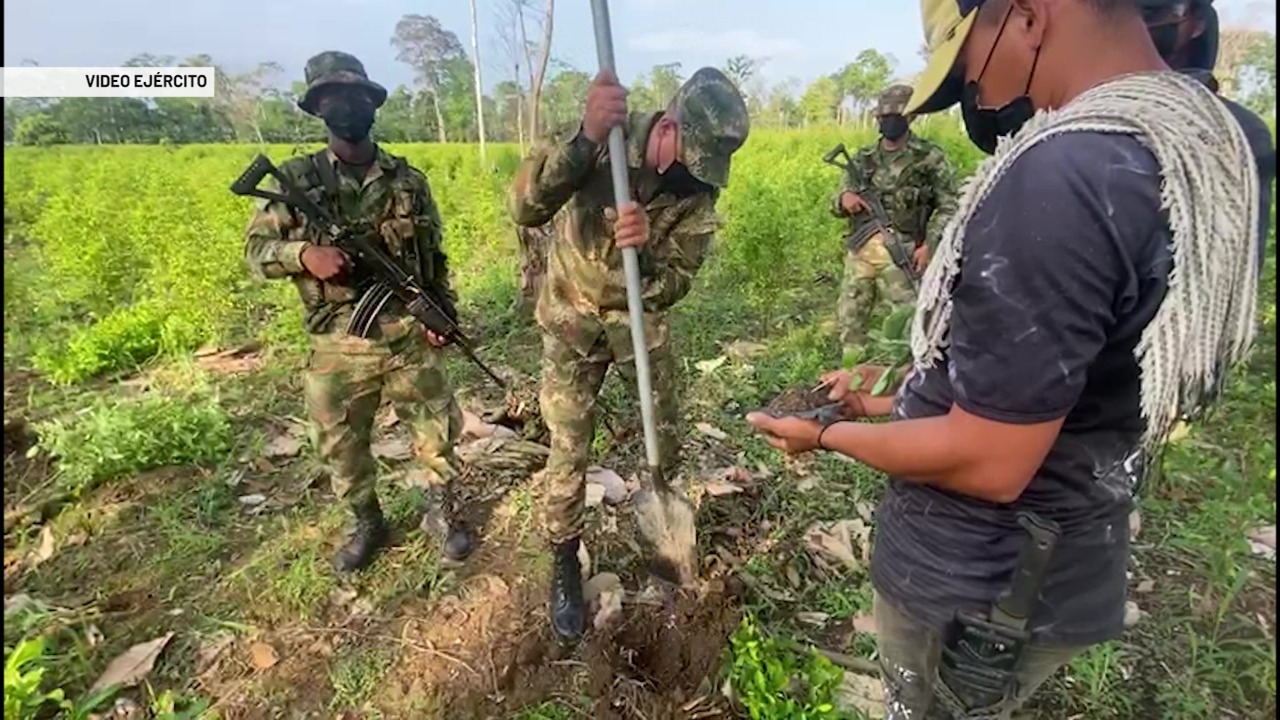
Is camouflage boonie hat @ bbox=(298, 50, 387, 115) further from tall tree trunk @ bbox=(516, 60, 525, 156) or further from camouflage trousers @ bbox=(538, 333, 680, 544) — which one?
tall tree trunk @ bbox=(516, 60, 525, 156)

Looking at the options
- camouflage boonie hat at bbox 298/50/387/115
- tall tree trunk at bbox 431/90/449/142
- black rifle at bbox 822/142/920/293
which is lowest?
black rifle at bbox 822/142/920/293

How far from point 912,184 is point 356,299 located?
4109 mm

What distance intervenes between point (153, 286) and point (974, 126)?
645 cm

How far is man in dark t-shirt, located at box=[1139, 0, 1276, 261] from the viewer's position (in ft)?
3.43

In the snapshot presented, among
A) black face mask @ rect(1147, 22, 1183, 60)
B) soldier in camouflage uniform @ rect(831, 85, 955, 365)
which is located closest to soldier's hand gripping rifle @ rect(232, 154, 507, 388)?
black face mask @ rect(1147, 22, 1183, 60)

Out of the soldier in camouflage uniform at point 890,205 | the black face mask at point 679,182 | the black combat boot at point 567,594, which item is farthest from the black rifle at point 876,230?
the black combat boot at point 567,594

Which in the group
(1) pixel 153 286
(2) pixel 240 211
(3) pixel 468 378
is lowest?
(3) pixel 468 378

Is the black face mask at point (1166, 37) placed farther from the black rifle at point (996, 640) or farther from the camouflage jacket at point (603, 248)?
the camouflage jacket at point (603, 248)

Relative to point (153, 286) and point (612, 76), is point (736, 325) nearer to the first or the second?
point (612, 76)

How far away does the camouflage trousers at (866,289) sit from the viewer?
18.0 ft

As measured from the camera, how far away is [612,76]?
8.30ft

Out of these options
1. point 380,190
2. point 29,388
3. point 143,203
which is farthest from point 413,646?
point 143,203

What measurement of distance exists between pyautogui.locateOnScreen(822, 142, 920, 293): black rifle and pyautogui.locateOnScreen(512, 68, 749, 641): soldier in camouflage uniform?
2.60 m

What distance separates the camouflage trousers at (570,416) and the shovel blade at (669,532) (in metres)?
0.15
